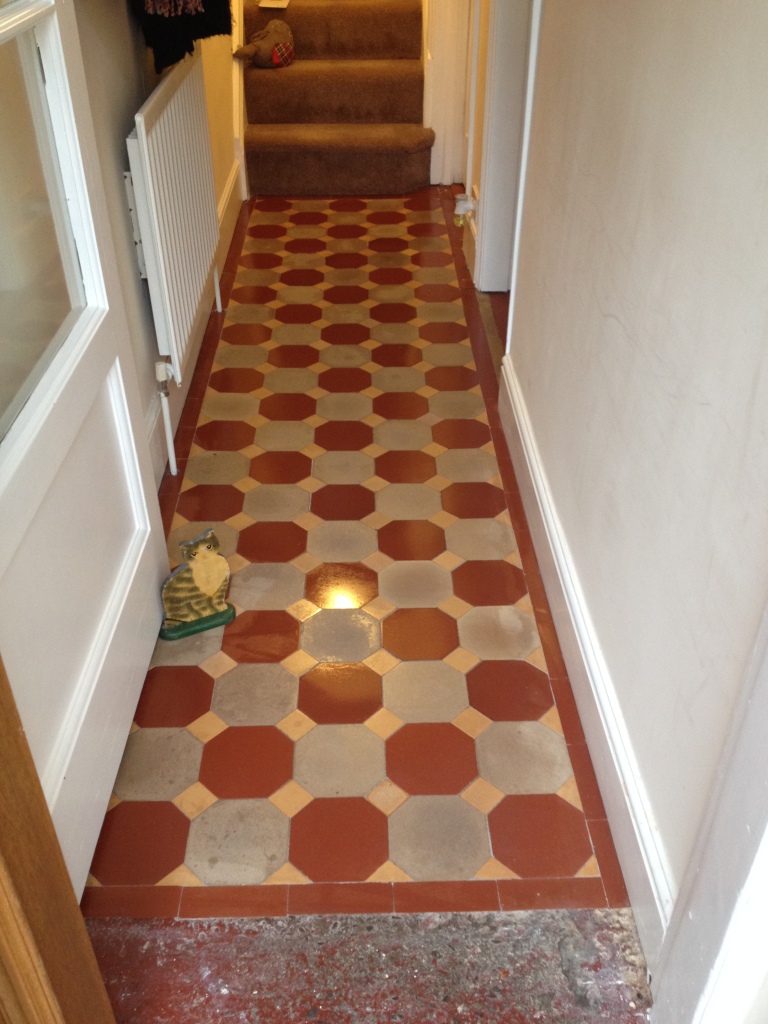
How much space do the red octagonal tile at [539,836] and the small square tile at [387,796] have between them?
0.20 metres

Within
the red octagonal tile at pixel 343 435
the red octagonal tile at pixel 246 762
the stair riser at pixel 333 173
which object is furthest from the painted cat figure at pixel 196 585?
the stair riser at pixel 333 173

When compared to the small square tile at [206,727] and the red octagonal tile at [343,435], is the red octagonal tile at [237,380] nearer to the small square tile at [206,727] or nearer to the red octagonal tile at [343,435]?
the red octagonal tile at [343,435]

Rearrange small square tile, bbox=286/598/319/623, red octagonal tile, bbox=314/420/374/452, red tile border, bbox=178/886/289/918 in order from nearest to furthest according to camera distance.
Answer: red tile border, bbox=178/886/289/918, small square tile, bbox=286/598/319/623, red octagonal tile, bbox=314/420/374/452

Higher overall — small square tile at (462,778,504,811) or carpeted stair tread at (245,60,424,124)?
carpeted stair tread at (245,60,424,124)

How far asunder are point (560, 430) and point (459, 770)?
0.92 metres

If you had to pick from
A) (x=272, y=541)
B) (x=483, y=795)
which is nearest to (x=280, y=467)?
(x=272, y=541)

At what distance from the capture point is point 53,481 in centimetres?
174

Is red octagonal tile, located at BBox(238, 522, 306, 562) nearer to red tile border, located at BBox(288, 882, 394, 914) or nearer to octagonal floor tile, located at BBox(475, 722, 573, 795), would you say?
octagonal floor tile, located at BBox(475, 722, 573, 795)

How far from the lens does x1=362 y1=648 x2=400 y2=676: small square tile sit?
2.36 meters

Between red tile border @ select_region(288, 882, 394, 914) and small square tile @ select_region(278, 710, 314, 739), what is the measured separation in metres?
0.40

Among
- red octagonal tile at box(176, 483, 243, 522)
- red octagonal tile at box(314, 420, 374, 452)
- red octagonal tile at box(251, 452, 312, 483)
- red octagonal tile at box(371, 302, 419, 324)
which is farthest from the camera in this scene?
red octagonal tile at box(371, 302, 419, 324)

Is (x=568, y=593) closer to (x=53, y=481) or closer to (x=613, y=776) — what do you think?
(x=613, y=776)

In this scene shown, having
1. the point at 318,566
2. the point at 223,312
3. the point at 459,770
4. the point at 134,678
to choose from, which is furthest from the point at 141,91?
the point at 459,770

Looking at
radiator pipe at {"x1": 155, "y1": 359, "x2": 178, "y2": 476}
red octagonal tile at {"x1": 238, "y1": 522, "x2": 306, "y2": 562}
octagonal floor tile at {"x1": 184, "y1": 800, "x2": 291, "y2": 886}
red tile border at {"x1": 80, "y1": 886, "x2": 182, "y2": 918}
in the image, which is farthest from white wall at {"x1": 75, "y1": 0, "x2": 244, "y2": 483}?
red tile border at {"x1": 80, "y1": 886, "x2": 182, "y2": 918}
